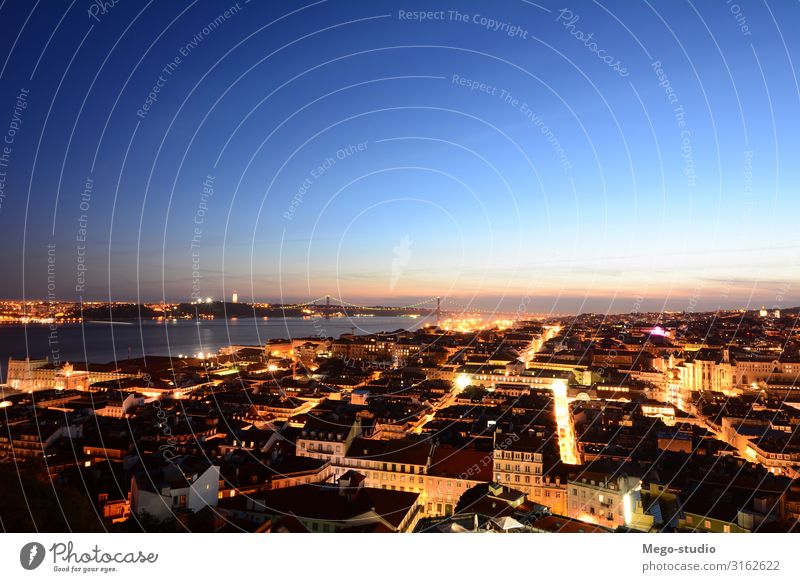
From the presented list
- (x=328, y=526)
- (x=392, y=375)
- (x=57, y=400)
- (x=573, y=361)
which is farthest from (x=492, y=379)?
(x=328, y=526)

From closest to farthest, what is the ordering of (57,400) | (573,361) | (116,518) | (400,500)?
(116,518), (400,500), (57,400), (573,361)

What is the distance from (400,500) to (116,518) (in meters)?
3.43

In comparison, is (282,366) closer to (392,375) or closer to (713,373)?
(392,375)

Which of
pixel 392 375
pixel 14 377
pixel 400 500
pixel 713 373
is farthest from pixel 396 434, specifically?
pixel 14 377

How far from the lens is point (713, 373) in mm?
20438

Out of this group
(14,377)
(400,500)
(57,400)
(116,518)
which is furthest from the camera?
(14,377)

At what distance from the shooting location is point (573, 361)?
24922mm

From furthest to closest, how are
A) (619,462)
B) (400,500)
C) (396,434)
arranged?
(396,434) < (619,462) < (400,500)
